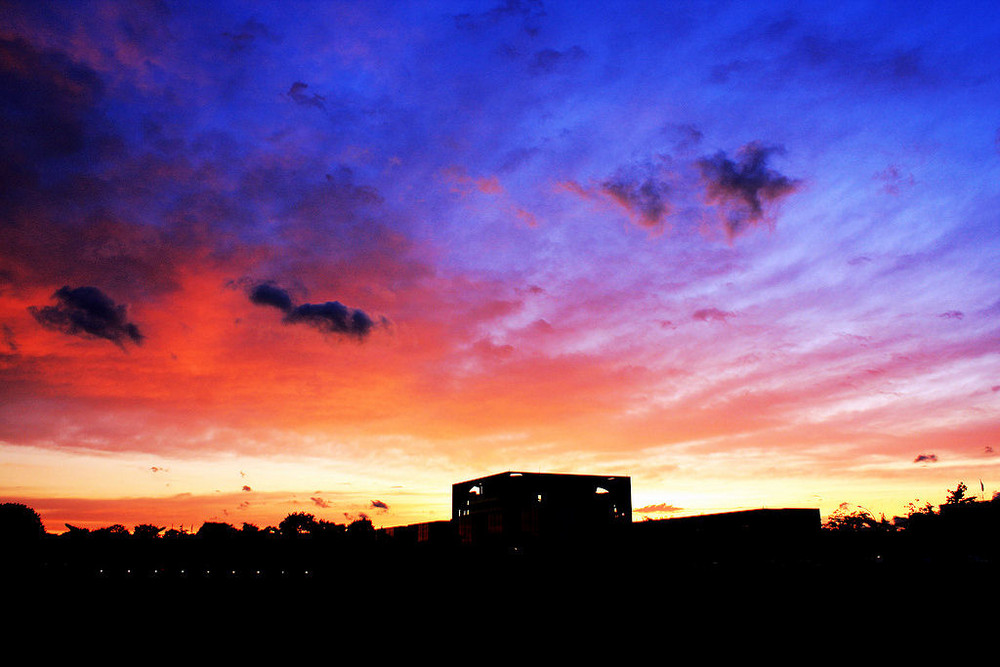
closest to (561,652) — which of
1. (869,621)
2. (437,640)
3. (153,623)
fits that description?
(437,640)

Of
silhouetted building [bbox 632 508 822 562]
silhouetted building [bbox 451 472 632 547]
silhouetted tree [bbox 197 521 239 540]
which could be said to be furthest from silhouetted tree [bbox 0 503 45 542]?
silhouetted building [bbox 632 508 822 562]

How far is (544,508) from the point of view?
214 ft

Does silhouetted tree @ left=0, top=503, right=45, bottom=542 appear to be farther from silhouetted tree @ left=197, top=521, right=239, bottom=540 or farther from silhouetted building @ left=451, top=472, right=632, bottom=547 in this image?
silhouetted building @ left=451, top=472, right=632, bottom=547

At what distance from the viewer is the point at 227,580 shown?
43.1 meters

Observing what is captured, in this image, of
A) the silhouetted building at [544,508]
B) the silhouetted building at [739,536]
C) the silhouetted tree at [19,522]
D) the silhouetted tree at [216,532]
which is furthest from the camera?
the silhouetted tree at [19,522]

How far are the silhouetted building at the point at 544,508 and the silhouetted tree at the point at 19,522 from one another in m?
102

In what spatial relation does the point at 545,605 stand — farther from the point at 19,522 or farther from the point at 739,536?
the point at 19,522

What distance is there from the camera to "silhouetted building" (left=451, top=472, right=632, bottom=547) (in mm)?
64938

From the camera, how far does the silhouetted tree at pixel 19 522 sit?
404 ft

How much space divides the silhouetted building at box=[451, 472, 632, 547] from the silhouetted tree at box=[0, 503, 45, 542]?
102m

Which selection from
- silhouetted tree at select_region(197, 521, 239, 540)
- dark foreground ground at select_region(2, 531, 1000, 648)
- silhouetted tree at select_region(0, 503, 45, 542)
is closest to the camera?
dark foreground ground at select_region(2, 531, 1000, 648)

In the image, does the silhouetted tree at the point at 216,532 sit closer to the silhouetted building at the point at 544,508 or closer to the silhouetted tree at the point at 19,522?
the silhouetted tree at the point at 19,522

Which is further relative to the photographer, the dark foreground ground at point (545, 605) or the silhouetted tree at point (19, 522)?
the silhouetted tree at point (19, 522)

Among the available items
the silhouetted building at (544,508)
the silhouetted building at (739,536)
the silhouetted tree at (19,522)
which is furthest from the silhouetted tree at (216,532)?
the silhouetted building at (739,536)
